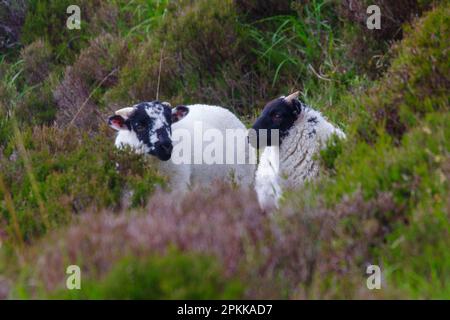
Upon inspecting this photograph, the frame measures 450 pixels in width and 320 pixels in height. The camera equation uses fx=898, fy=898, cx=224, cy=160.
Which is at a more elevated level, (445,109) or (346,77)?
(346,77)

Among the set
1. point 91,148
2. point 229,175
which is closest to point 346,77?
point 229,175

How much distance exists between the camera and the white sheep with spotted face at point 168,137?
7.77 metres

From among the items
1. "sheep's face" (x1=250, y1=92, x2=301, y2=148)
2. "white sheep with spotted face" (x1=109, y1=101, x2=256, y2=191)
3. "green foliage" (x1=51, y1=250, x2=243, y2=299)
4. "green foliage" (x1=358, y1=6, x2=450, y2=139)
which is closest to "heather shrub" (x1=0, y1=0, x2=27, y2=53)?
"white sheep with spotted face" (x1=109, y1=101, x2=256, y2=191)

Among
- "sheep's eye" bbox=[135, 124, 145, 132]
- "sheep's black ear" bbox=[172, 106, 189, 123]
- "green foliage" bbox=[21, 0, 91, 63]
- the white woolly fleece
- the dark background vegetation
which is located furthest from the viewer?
"green foliage" bbox=[21, 0, 91, 63]

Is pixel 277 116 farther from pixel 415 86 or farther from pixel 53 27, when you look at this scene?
pixel 53 27

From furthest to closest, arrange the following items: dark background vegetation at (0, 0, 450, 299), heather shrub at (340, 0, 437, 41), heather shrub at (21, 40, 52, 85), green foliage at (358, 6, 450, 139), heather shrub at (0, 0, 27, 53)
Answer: heather shrub at (0, 0, 27, 53), heather shrub at (21, 40, 52, 85), heather shrub at (340, 0, 437, 41), green foliage at (358, 6, 450, 139), dark background vegetation at (0, 0, 450, 299)

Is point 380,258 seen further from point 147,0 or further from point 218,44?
point 147,0

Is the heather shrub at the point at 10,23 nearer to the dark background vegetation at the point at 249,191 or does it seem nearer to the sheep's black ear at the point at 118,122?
the dark background vegetation at the point at 249,191

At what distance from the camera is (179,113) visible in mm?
8352

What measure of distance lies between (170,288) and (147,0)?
9766 mm

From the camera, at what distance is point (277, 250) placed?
16.5 feet

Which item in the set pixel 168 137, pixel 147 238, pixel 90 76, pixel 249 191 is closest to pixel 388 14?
pixel 168 137

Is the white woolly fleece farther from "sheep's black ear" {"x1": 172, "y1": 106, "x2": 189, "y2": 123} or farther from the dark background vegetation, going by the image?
"sheep's black ear" {"x1": 172, "y1": 106, "x2": 189, "y2": 123}

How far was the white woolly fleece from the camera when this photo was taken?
24.4 ft
